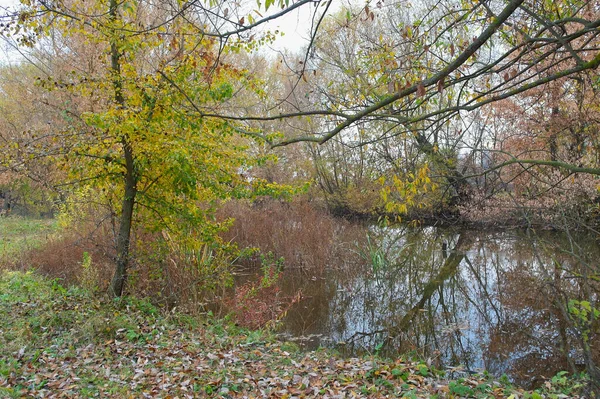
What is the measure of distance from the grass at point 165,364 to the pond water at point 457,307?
1356 mm

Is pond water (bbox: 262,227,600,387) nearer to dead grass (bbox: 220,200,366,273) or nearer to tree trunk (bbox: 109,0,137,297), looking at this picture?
dead grass (bbox: 220,200,366,273)

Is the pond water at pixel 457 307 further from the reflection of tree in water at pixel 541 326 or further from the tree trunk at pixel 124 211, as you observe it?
the tree trunk at pixel 124 211

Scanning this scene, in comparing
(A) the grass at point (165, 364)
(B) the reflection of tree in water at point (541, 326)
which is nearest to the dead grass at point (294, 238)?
(B) the reflection of tree in water at point (541, 326)

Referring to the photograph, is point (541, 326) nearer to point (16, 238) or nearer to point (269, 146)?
point (269, 146)

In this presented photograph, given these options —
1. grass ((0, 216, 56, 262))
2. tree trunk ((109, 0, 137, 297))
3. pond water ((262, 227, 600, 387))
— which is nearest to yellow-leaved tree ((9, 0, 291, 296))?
tree trunk ((109, 0, 137, 297))

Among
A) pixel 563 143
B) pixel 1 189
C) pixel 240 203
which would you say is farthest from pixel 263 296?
pixel 1 189

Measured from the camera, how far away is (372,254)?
10852mm

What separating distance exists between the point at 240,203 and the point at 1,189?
1846 cm

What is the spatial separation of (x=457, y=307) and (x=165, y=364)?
6378mm

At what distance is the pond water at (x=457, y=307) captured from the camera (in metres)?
6.43

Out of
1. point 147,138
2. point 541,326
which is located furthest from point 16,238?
point 541,326

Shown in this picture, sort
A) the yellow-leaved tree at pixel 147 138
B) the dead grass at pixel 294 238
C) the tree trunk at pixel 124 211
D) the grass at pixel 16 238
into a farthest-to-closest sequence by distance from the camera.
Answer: the dead grass at pixel 294 238
the grass at pixel 16 238
the tree trunk at pixel 124 211
the yellow-leaved tree at pixel 147 138

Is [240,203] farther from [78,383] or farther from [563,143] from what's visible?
[78,383]

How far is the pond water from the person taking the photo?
643 centimetres
